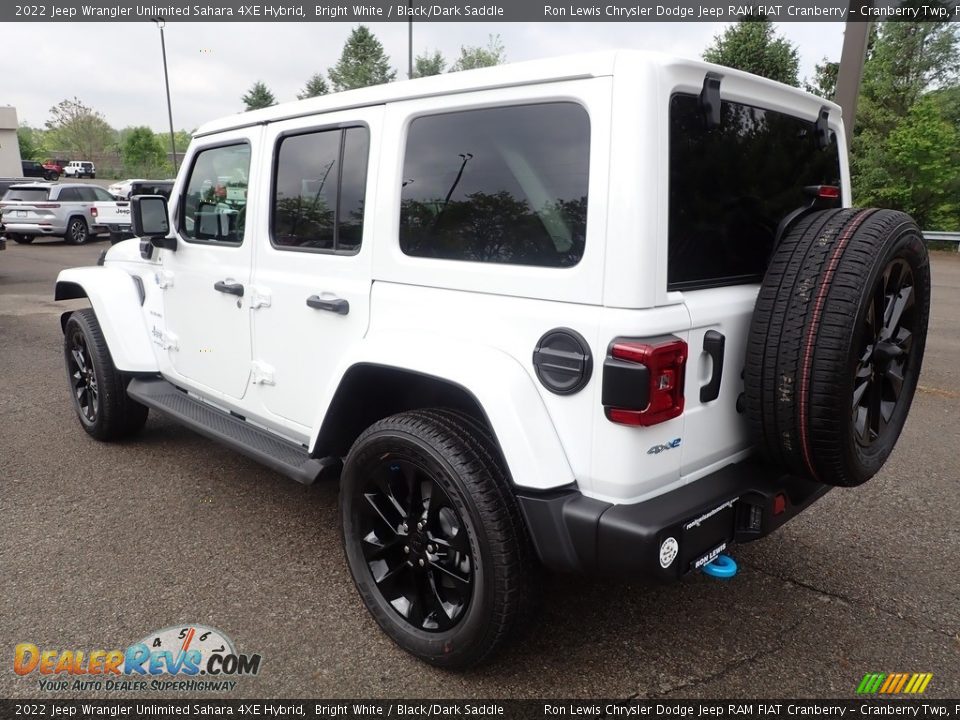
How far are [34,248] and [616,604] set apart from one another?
2040 centimetres

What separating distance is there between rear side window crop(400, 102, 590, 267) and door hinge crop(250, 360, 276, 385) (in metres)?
1.03

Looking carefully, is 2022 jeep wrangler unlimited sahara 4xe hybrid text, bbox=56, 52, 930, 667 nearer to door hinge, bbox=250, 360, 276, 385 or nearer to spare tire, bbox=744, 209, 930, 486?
spare tire, bbox=744, 209, 930, 486

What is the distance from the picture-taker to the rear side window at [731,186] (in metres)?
2.16

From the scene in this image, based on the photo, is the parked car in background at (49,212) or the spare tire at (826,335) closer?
the spare tire at (826,335)

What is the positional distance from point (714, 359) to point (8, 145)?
62.8m

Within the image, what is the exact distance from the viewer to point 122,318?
14.0 ft

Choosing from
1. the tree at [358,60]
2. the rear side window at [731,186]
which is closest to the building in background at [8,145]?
the tree at [358,60]

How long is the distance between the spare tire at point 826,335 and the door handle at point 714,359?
92 millimetres

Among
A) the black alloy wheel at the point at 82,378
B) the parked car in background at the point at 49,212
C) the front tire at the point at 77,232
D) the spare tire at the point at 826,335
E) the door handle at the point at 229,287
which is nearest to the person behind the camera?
the spare tire at the point at 826,335

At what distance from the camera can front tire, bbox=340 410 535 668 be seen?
7.33 ft

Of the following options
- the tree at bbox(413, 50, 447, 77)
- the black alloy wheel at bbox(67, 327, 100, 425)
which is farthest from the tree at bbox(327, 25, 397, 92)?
the black alloy wheel at bbox(67, 327, 100, 425)

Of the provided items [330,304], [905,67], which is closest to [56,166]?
[905,67]

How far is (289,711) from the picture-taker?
2.36 metres

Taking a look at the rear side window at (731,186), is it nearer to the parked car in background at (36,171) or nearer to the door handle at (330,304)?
the door handle at (330,304)
